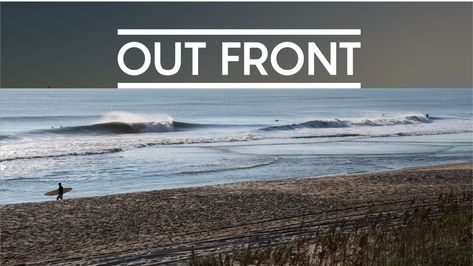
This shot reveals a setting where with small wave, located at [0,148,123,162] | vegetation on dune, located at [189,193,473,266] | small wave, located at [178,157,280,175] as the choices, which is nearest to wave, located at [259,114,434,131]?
small wave, located at [0,148,123,162]

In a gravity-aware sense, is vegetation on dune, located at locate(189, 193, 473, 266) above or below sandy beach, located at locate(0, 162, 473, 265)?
above

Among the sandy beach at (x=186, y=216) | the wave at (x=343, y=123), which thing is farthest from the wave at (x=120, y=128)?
the sandy beach at (x=186, y=216)

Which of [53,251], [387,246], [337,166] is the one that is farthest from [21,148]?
[387,246]

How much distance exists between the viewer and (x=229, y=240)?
11773 millimetres

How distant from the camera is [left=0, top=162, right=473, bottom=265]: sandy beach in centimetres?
1149

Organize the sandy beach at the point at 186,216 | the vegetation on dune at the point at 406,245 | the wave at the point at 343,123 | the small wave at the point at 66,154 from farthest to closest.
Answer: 1. the wave at the point at 343,123
2. the small wave at the point at 66,154
3. the sandy beach at the point at 186,216
4. the vegetation on dune at the point at 406,245

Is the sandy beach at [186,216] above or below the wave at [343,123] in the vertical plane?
above

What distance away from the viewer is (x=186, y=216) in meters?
15.0

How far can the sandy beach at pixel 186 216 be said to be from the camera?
11.5 meters

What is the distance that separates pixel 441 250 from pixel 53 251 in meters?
7.33

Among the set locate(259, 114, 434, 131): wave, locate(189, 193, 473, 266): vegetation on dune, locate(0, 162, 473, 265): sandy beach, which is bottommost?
locate(259, 114, 434, 131): wave

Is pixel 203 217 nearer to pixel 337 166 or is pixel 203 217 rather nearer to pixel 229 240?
pixel 229 240

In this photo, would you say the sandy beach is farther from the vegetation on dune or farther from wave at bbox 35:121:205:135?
wave at bbox 35:121:205:135

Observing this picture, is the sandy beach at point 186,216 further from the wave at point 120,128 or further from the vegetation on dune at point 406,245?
the wave at point 120,128
